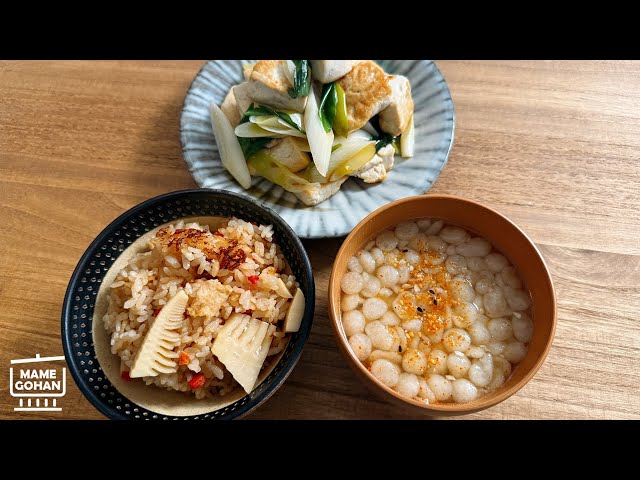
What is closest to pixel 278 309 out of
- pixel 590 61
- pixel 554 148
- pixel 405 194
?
pixel 405 194

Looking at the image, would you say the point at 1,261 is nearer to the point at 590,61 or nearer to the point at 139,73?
the point at 139,73

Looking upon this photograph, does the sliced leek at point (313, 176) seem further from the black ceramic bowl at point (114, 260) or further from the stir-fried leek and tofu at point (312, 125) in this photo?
the black ceramic bowl at point (114, 260)

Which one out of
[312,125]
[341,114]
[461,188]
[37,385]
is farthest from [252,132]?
[37,385]

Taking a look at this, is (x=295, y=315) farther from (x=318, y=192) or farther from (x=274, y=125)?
(x=274, y=125)

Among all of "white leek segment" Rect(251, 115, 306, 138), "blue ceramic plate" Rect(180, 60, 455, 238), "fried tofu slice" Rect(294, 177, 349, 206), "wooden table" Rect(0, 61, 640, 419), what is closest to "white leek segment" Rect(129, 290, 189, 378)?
"wooden table" Rect(0, 61, 640, 419)

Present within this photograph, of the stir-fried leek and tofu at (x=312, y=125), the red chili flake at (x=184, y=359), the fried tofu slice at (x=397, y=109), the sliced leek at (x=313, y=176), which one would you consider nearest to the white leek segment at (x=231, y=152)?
the stir-fried leek and tofu at (x=312, y=125)

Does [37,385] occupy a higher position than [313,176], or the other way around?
[313,176]

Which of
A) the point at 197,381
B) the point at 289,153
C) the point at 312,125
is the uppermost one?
the point at 312,125
